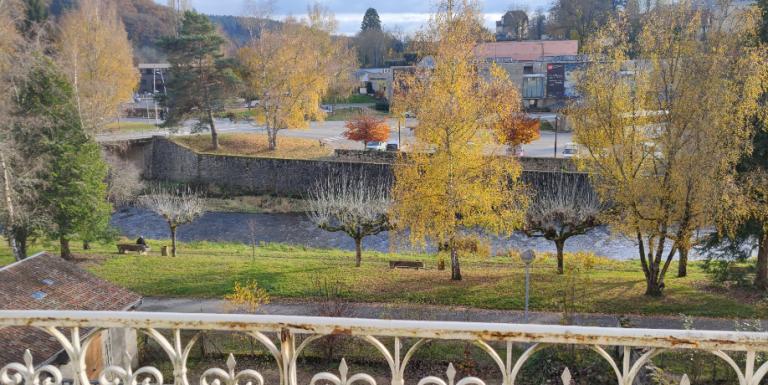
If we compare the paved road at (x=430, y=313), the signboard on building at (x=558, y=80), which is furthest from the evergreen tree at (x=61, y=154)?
the signboard on building at (x=558, y=80)

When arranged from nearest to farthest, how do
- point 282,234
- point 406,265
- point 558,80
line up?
point 406,265, point 282,234, point 558,80

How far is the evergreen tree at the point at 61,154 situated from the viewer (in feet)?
65.6

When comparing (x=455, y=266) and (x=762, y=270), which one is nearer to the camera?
(x=762, y=270)

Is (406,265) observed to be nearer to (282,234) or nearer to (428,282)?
(428,282)

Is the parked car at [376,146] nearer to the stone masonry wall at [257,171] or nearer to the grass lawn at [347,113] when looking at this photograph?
the stone masonry wall at [257,171]

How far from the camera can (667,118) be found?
16.0 meters

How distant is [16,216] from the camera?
19781mm

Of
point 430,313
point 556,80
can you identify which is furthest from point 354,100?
point 430,313

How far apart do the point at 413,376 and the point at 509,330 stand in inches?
408

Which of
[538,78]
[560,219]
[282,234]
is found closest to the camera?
[560,219]

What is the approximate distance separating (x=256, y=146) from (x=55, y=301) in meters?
31.4

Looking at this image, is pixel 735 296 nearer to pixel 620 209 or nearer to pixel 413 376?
pixel 620 209

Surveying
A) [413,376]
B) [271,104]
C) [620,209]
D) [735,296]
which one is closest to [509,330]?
[413,376]

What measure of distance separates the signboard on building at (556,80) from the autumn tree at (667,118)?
37.6m
